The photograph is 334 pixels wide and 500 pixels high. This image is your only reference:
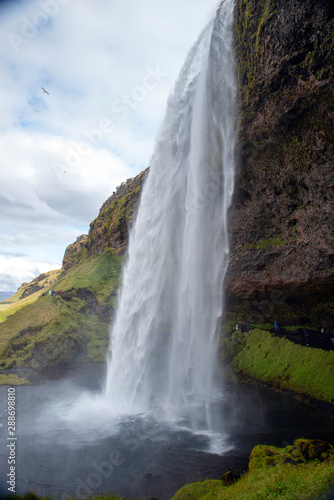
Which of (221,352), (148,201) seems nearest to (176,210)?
(148,201)

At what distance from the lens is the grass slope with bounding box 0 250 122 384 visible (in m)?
26.8

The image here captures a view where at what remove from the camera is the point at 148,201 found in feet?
83.8

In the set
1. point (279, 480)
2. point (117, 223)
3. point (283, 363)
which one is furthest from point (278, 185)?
point (117, 223)

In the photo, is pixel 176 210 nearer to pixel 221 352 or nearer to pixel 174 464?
pixel 221 352

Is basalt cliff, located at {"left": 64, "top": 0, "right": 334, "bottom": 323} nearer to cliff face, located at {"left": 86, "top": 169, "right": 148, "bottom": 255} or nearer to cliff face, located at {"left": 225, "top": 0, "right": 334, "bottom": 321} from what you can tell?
cliff face, located at {"left": 225, "top": 0, "right": 334, "bottom": 321}

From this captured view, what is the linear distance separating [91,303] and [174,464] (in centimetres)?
2605

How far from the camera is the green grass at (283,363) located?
57.8 feet

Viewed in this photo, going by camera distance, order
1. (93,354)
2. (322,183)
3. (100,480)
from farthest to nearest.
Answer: (93,354) → (322,183) → (100,480)

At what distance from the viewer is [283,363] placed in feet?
67.6

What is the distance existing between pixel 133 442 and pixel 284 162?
1833 cm

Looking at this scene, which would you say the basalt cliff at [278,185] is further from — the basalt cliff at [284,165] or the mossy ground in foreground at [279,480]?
the mossy ground in foreground at [279,480]

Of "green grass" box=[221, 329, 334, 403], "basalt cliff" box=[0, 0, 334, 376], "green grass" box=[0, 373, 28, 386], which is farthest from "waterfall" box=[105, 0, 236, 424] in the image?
"green grass" box=[0, 373, 28, 386]

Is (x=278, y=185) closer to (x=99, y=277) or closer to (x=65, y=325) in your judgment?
(x=65, y=325)

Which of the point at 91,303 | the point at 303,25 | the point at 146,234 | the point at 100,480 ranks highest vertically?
the point at 303,25
